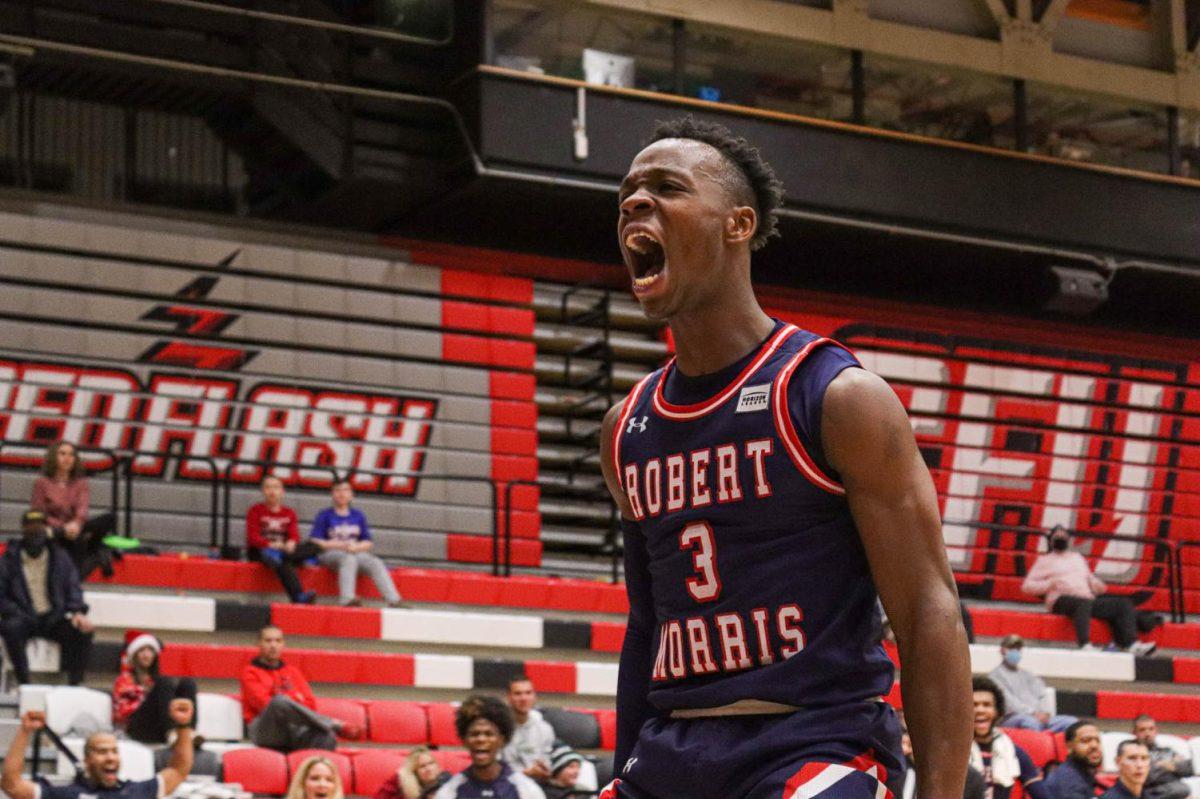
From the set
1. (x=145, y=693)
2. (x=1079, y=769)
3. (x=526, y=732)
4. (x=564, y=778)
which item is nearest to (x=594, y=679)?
(x=526, y=732)

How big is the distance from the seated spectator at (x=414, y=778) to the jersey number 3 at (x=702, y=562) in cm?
623

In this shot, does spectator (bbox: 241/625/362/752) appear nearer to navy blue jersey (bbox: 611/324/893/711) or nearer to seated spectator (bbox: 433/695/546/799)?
seated spectator (bbox: 433/695/546/799)

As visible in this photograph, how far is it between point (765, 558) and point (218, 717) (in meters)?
8.07

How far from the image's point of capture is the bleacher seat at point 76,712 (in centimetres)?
984

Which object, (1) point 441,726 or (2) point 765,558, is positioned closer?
(2) point 765,558

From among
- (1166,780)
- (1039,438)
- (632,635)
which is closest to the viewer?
(632,635)

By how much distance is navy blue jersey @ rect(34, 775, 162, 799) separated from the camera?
826cm

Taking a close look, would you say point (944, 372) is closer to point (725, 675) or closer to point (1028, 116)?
point (1028, 116)

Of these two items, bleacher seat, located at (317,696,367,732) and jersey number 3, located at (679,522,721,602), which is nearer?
jersey number 3, located at (679,522,721,602)

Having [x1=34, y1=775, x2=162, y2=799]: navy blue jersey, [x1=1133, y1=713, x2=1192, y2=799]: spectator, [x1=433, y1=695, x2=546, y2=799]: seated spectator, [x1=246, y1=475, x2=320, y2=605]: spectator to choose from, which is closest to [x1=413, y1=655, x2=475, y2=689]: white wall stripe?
[x1=246, y1=475, x2=320, y2=605]: spectator

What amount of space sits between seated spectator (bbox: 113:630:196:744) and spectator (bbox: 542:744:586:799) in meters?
1.87

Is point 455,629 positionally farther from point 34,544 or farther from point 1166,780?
point 1166,780

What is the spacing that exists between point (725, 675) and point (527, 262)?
42.8 ft

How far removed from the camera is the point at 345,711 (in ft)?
35.5
